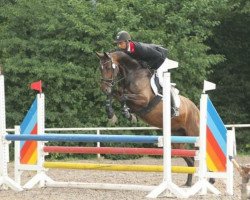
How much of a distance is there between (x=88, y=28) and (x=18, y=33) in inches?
83.9

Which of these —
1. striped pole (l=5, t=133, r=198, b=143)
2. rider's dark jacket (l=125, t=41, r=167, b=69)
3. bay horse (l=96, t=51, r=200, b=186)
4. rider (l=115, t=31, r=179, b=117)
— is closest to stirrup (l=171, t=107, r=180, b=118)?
rider (l=115, t=31, r=179, b=117)

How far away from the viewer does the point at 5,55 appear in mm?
16375

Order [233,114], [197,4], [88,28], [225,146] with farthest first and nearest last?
1. [233,114]
2. [197,4]
3. [88,28]
4. [225,146]

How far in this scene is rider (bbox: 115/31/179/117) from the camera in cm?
810

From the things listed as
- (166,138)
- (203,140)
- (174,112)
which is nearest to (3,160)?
(166,138)

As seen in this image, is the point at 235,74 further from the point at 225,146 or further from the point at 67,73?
the point at 225,146

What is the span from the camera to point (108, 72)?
805 centimetres

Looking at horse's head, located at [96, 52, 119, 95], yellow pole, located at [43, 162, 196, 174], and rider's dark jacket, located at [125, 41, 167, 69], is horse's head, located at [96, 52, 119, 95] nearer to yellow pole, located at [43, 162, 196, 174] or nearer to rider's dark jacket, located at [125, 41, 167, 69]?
rider's dark jacket, located at [125, 41, 167, 69]

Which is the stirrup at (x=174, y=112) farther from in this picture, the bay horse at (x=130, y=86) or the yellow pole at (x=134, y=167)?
the yellow pole at (x=134, y=167)

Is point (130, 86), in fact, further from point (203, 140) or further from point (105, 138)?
point (203, 140)

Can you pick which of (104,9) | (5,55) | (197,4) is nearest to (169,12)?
(197,4)

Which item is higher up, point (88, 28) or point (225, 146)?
point (88, 28)

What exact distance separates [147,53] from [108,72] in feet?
1.93

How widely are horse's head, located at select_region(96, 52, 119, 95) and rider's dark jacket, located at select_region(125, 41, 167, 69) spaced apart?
0.30 meters
